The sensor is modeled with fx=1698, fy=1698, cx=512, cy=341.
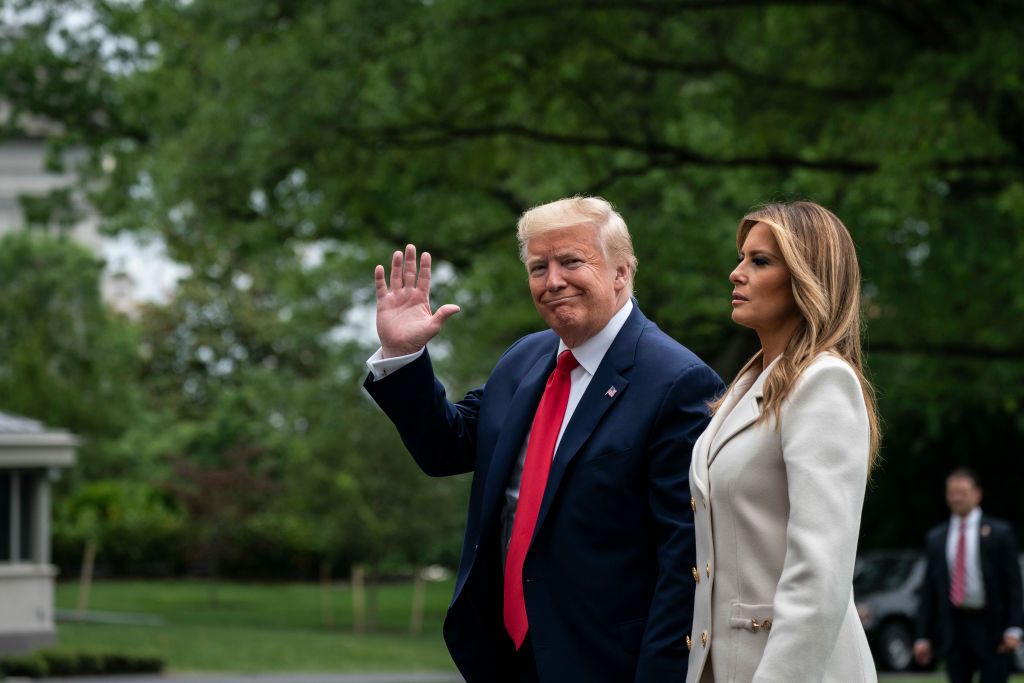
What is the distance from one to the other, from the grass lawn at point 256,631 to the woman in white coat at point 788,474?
1933 cm

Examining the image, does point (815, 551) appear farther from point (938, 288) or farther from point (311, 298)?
point (311, 298)

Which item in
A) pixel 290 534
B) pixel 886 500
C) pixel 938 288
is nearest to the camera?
pixel 938 288

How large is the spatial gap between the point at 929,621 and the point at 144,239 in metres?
15.4

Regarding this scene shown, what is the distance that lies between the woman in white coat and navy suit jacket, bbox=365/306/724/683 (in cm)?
35

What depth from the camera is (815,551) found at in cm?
363

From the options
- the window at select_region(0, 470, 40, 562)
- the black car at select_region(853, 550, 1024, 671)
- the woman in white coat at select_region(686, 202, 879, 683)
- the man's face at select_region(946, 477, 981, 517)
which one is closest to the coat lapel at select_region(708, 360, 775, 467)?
the woman in white coat at select_region(686, 202, 879, 683)

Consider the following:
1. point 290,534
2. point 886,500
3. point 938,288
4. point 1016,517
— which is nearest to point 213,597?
point 290,534

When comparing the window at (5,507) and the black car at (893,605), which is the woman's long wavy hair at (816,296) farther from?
the black car at (893,605)

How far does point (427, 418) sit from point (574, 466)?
599mm

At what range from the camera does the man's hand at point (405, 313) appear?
4.84 metres

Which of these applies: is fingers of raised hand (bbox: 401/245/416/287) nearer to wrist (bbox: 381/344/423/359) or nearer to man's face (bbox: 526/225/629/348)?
wrist (bbox: 381/344/423/359)

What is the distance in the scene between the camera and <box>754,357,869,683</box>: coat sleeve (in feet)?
11.9

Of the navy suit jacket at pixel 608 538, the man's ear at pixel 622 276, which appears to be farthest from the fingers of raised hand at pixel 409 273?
the man's ear at pixel 622 276

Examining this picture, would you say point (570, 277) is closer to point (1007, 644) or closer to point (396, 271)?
point (396, 271)
